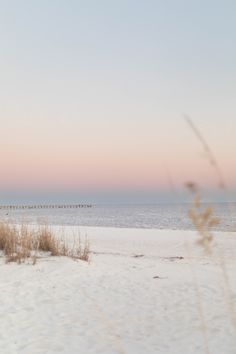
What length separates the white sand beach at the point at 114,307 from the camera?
387 centimetres

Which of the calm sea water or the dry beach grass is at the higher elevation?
the calm sea water

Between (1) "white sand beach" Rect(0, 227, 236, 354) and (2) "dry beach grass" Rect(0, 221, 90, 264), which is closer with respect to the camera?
(1) "white sand beach" Rect(0, 227, 236, 354)

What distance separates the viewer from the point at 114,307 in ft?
16.8

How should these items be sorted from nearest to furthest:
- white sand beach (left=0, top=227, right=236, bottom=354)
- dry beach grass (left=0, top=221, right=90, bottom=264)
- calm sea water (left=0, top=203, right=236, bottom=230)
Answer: calm sea water (left=0, top=203, right=236, bottom=230) < white sand beach (left=0, top=227, right=236, bottom=354) < dry beach grass (left=0, top=221, right=90, bottom=264)

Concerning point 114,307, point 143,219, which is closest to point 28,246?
point 114,307

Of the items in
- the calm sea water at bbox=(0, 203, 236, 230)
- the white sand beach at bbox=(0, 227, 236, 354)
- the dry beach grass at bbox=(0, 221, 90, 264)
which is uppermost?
the calm sea water at bbox=(0, 203, 236, 230)

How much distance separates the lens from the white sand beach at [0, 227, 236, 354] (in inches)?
152

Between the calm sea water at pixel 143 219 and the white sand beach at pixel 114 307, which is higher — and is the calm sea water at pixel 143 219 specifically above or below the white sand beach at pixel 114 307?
above

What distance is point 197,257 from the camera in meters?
9.80

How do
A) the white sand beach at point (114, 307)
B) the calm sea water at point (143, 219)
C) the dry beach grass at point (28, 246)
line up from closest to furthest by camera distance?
the calm sea water at point (143, 219) < the white sand beach at point (114, 307) < the dry beach grass at point (28, 246)

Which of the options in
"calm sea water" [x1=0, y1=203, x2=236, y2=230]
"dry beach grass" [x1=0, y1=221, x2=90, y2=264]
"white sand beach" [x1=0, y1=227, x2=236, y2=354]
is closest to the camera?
"calm sea water" [x1=0, y1=203, x2=236, y2=230]

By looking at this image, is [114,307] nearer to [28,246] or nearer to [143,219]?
[28,246]

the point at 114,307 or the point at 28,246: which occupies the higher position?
the point at 28,246

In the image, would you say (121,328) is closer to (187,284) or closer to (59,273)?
(187,284)
